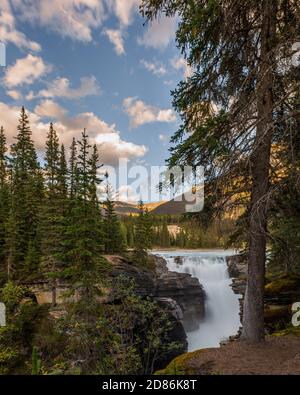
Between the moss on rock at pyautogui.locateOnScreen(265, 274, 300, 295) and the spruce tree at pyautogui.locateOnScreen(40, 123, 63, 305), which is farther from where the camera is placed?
the spruce tree at pyautogui.locateOnScreen(40, 123, 63, 305)

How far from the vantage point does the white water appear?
2913cm

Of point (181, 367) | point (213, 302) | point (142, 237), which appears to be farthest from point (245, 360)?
point (142, 237)

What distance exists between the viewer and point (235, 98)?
768 centimetres

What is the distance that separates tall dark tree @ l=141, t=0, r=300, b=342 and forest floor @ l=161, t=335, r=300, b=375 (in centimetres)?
50

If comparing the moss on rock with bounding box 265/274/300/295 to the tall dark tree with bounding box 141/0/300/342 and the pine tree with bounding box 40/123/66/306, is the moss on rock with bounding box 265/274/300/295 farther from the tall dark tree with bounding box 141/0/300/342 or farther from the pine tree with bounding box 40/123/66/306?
the pine tree with bounding box 40/123/66/306

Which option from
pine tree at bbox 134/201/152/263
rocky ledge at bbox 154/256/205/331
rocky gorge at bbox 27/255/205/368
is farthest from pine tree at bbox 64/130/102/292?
pine tree at bbox 134/201/152/263

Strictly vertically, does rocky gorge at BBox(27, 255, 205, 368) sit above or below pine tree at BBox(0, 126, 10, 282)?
below

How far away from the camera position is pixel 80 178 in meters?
18.0

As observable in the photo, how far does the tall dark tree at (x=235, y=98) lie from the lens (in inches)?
271

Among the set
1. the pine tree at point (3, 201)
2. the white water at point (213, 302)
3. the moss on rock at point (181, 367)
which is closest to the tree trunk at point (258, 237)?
the moss on rock at point (181, 367)
